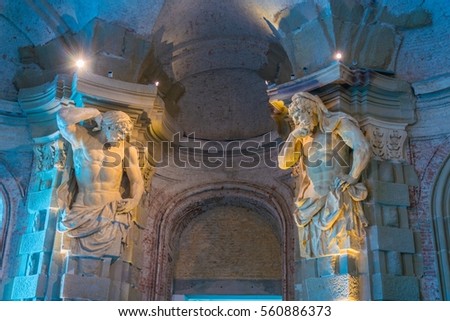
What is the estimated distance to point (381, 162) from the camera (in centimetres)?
628

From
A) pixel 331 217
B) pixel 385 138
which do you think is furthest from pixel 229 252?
pixel 385 138

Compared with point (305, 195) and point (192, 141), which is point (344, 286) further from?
point (192, 141)

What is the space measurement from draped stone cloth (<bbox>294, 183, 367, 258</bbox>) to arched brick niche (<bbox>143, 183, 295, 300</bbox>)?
185cm

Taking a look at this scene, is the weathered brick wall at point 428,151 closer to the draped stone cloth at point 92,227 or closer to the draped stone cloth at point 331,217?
the draped stone cloth at point 331,217

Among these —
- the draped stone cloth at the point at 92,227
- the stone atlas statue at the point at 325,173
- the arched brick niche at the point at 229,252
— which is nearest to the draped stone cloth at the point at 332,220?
the stone atlas statue at the point at 325,173

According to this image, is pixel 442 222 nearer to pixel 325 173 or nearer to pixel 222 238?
pixel 325 173

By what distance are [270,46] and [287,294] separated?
382cm

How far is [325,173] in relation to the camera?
6008 millimetres

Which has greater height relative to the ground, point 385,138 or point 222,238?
point 385,138

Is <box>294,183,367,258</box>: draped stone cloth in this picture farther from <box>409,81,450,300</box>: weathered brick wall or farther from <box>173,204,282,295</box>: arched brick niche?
<box>173,204,282,295</box>: arched brick niche

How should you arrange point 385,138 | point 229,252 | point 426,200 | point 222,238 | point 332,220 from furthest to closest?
point 222,238, point 229,252, point 385,138, point 426,200, point 332,220

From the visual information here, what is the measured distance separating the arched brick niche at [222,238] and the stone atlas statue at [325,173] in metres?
1.79

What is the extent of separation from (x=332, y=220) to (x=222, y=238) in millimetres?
3233

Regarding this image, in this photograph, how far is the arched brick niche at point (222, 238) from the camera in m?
8.03
